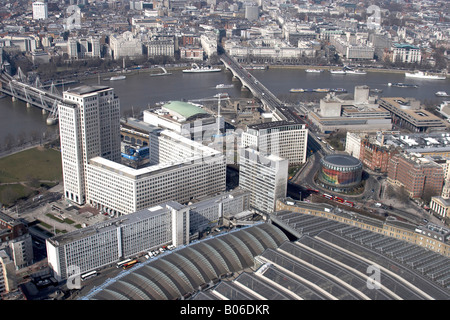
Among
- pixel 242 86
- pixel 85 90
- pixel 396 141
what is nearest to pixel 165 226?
pixel 85 90

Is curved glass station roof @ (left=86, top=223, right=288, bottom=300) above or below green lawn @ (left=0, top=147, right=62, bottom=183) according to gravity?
above

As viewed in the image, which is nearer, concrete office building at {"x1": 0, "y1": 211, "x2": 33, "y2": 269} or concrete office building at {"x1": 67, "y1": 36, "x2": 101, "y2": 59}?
concrete office building at {"x1": 0, "y1": 211, "x2": 33, "y2": 269}

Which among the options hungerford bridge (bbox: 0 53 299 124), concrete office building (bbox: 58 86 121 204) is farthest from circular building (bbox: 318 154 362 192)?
concrete office building (bbox: 58 86 121 204)

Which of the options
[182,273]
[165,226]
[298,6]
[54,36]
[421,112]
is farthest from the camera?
[298,6]

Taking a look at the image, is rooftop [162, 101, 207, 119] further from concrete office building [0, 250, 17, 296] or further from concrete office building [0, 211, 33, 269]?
concrete office building [0, 250, 17, 296]

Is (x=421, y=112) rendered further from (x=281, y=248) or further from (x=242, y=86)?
(x=281, y=248)
